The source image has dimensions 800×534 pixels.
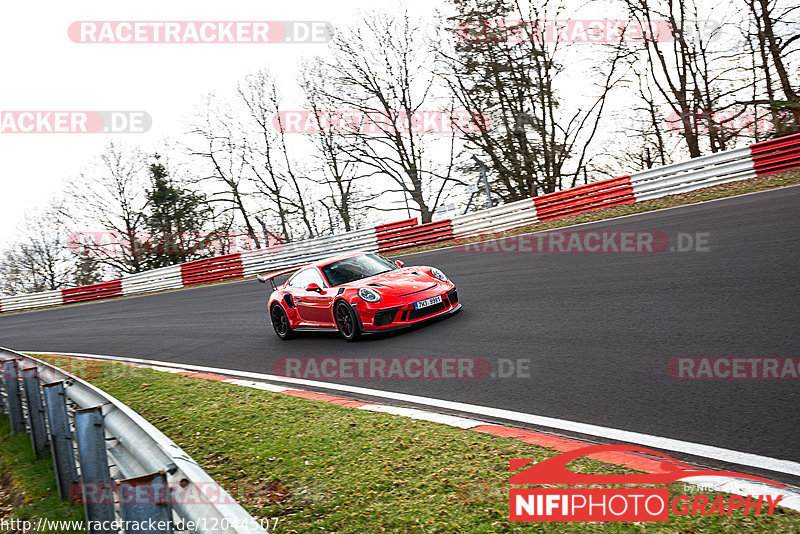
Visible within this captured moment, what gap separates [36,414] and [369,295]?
4.56 metres

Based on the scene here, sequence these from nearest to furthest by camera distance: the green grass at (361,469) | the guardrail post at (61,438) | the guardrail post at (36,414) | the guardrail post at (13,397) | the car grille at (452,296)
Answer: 1. the green grass at (361,469)
2. the guardrail post at (61,438)
3. the guardrail post at (36,414)
4. the guardrail post at (13,397)
5. the car grille at (452,296)

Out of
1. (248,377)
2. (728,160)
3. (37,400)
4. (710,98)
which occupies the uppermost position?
(710,98)

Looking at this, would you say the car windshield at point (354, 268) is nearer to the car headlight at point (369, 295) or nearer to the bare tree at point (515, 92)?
the car headlight at point (369, 295)

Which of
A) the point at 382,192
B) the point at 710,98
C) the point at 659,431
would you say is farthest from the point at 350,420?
the point at 382,192

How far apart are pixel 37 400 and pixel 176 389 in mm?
2517

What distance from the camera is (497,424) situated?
4918 millimetres

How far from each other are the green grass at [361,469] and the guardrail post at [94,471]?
829mm

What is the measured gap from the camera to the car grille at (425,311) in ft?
29.1

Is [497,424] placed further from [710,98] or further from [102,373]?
[710,98]

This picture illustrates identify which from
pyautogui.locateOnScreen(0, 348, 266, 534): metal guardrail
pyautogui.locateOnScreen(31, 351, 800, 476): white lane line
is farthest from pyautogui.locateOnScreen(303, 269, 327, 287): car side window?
pyautogui.locateOnScreen(0, 348, 266, 534): metal guardrail

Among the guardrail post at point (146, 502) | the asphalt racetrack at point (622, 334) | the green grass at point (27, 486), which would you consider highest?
the guardrail post at point (146, 502)

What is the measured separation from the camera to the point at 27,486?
15.8 feet

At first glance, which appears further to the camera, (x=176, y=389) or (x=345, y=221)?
(x=345, y=221)

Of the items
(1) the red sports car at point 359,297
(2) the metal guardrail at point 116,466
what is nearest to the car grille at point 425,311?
(1) the red sports car at point 359,297
